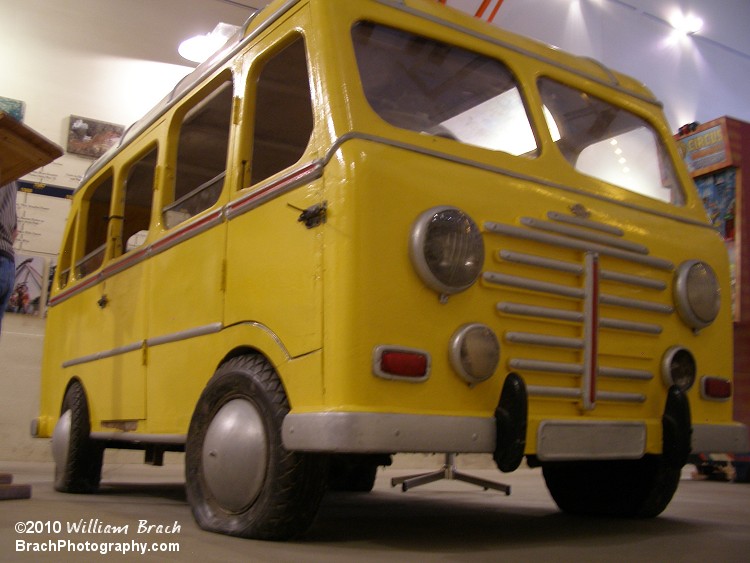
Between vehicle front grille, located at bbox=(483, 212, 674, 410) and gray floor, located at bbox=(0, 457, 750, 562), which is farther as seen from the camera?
vehicle front grille, located at bbox=(483, 212, 674, 410)

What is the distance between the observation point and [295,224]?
260cm

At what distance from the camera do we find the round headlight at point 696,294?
3.13m

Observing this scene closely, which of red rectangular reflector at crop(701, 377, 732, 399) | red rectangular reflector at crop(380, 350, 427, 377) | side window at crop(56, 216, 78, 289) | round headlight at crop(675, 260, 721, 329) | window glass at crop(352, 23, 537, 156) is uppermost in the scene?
window glass at crop(352, 23, 537, 156)

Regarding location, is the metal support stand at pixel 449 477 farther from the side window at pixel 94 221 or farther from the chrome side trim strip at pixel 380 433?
the chrome side trim strip at pixel 380 433

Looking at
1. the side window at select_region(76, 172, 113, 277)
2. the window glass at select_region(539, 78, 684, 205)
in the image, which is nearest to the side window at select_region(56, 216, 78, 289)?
the side window at select_region(76, 172, 113, 277)

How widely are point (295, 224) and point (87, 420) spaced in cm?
238

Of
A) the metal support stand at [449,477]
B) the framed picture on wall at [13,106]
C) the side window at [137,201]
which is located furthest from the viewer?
the framed picture on wall at [13,106]

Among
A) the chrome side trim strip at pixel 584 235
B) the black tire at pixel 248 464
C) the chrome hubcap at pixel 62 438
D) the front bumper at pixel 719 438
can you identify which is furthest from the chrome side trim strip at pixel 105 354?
the front bumper at pixel 719 438

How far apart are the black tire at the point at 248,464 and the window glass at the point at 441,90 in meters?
1.02

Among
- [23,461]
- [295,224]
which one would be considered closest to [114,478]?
[23,461]

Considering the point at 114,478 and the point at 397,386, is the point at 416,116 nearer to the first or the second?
the point at 397,386

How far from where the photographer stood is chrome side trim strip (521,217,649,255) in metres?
2.80

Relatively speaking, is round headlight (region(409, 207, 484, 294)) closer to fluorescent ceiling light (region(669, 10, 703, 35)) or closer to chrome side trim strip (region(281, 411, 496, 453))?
chrome side trim strip (region(281, 411, 496, 453))

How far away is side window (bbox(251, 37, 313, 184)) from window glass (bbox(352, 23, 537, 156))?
10.1 inches
